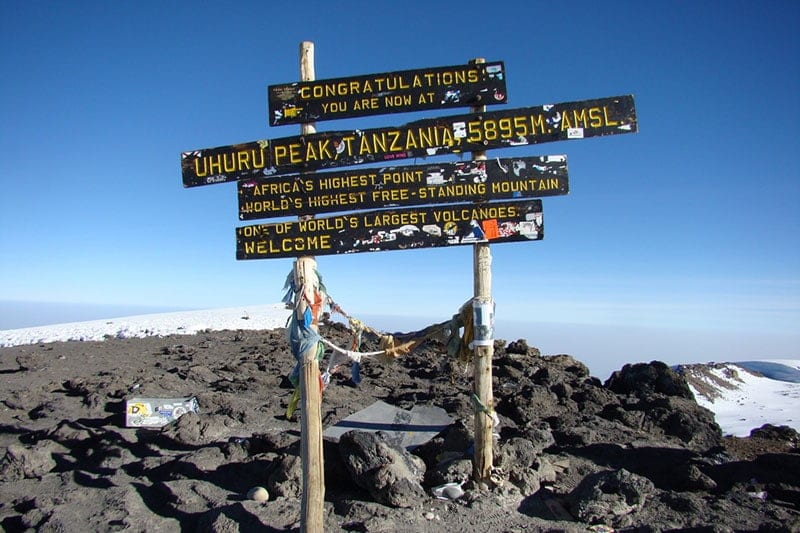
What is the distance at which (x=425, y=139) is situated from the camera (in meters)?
5.43

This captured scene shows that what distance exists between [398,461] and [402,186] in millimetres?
2750

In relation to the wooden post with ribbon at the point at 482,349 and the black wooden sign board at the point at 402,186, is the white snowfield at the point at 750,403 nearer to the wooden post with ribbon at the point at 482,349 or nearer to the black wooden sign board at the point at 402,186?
the wooden post with ribbon at the point at 482,349

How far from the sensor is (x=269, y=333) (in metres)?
16.7

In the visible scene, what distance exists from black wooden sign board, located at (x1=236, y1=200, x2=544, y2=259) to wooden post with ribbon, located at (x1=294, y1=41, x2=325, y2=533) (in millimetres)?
260

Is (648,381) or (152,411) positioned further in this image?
(648,381)

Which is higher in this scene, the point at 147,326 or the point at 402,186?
the point at 402,186

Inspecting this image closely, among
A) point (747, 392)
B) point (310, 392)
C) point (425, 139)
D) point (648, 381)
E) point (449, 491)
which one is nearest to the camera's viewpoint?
point (310, 392)

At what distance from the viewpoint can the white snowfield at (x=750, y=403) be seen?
9.47m

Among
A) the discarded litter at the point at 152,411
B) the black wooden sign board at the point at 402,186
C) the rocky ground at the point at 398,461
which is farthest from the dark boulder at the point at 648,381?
the discarded litter at the point at 152,411

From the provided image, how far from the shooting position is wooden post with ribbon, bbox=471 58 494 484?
5.45 meters

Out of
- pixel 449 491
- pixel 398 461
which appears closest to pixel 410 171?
pixel 398 461

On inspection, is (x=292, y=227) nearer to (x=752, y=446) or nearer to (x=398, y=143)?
(x=398, y=143)

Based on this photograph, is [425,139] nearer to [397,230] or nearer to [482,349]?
[397,230]

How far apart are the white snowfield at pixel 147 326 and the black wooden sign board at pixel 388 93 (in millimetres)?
11526
